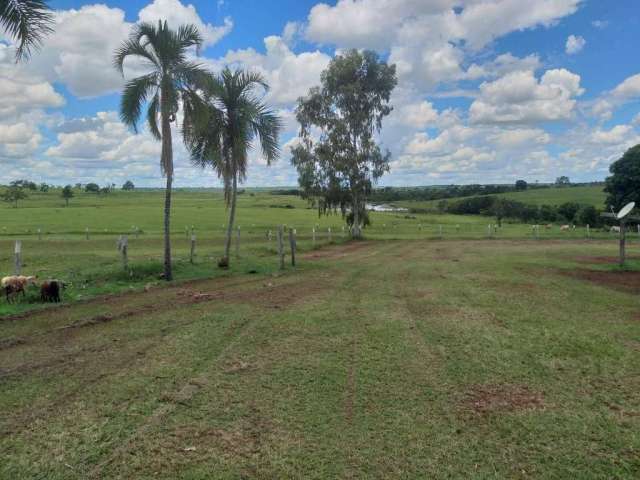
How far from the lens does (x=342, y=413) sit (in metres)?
5.06

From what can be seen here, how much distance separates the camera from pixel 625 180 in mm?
42406

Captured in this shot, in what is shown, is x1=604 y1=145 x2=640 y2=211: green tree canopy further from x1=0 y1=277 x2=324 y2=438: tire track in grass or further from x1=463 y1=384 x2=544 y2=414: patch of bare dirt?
x1=0 y1=277 x2=324 y2=438: tire track in grass

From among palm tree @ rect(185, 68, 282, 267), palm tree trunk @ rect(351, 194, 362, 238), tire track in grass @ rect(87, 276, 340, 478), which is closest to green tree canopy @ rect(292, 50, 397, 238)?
palm tree trunk @ rect(351, 194, 362, 238)

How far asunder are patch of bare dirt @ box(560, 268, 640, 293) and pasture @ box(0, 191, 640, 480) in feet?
1.32

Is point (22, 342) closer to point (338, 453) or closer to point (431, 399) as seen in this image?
point (338, 453)

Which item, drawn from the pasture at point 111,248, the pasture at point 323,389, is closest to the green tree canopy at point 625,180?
the pasture at point 111,248

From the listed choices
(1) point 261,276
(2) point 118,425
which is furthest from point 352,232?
(2) point 118,425

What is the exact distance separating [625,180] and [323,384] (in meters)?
47.3

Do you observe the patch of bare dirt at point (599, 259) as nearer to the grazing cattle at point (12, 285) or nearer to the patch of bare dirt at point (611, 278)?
the patch of bare dirt at point (611, 278)

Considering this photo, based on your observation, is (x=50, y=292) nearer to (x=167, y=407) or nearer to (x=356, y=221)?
(x=167, y=407)

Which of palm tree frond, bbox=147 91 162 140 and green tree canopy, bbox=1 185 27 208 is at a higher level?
palm tree frond, bbox=147 91 162 140

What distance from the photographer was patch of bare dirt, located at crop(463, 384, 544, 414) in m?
5.22

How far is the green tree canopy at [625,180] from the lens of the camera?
41.4 metres

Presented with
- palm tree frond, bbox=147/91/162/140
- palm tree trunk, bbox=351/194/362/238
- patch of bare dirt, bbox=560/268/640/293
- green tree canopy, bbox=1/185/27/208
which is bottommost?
patch of bare dirt, bbox=560/268/640/293
